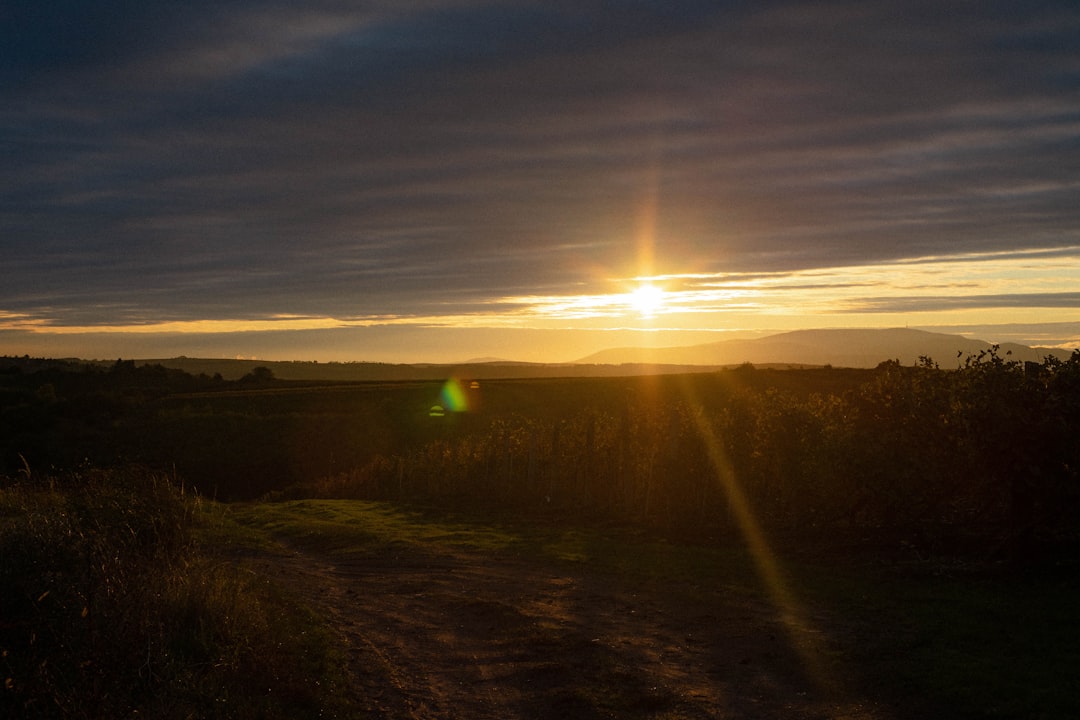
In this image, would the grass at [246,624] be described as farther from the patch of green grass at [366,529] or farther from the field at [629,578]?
the patch of green grass at [366,529]

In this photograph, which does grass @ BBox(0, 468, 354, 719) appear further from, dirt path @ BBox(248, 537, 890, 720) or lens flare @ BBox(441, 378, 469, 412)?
lens flare @ BBox(441, 378, 469, 412)

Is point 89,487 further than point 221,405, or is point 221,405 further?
point 221,405

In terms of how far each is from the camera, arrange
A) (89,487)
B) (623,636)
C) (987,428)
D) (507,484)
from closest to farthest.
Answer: (623,636) < (89,487) < (987,428) < (507,484)

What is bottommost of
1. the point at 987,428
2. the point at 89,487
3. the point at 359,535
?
the point at 359,535

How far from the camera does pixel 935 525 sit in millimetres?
21219

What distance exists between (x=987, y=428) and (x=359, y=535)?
52.3ft

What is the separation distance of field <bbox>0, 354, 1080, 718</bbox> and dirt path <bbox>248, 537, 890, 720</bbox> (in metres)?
0.05

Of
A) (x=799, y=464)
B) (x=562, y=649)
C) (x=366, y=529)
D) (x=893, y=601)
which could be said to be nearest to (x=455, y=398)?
(x=366, y=529)

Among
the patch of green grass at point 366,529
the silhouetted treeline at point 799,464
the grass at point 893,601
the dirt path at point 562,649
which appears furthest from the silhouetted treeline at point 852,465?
the dirt path at point 562,649

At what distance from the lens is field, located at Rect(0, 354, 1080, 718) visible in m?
10.3

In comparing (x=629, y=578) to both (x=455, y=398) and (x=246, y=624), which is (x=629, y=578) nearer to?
(x=246, y=624)

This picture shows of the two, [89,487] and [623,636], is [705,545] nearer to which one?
[623,636]

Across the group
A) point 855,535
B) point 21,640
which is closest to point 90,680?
point 21,640

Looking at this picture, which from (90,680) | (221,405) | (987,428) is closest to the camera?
(90,680)
